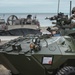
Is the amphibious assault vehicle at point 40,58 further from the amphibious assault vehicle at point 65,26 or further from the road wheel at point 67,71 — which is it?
the amphibious assault vehicle at point 65,26

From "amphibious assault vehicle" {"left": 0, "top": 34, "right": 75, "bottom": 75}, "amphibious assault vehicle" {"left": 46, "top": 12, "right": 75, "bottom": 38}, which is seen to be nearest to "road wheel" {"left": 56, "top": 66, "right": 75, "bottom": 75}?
"amphibious assault vehicle" {"left": 0, "top": 34, "right": 75, "bottom": 75}

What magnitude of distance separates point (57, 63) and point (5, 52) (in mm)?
1231

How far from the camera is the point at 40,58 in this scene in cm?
755

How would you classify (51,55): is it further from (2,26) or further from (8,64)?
(2,26)

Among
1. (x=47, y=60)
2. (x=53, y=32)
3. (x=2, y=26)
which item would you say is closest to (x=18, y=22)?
(x=2, y=26)

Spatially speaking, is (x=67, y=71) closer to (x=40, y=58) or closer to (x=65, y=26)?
(x=40, y=58)

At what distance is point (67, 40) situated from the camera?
8273 millimetres

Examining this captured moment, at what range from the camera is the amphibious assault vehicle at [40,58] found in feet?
24.6

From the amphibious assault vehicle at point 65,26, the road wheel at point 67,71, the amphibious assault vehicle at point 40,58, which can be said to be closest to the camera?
the road wheel at point 67,71

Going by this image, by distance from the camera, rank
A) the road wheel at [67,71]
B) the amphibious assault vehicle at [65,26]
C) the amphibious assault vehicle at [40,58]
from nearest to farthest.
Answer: the road wheel at [67,71], the amphibious assault vehicle at [40,58], the amphibious assault vehicle at [65,26]

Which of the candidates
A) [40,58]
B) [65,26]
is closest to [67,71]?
[40,58]

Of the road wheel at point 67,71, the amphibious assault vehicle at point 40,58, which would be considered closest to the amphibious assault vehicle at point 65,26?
the amphibious assault vehicle at point 40,58

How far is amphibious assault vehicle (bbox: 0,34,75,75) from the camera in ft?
24.6

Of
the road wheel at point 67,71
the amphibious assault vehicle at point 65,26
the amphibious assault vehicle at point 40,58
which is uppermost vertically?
the amphibious assault vehicle at point 65,26
